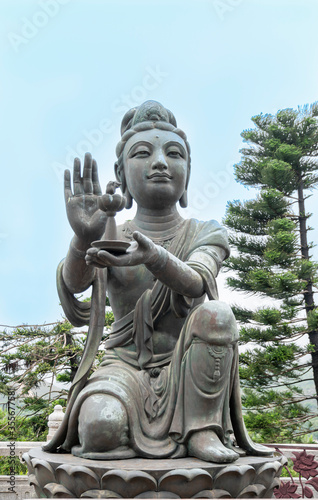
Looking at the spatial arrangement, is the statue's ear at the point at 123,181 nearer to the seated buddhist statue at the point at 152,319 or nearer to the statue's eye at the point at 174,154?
the seated buddhist statue at the point at 152,319

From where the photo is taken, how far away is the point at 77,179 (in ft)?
10.5

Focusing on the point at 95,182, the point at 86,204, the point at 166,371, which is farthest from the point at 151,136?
the point at 166,371

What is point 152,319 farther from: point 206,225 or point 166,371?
point 206,225

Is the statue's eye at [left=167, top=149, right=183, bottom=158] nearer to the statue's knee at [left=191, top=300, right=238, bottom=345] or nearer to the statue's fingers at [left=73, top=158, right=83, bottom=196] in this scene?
the statue's fingers at [left=73, top=158, right=83, bottom=196]

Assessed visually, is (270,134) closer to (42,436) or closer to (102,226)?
(42,436)

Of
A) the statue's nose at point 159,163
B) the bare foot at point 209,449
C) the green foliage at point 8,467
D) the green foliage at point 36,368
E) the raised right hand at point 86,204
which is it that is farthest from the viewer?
the green foliage at point 36,368

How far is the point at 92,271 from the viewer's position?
3.36 m

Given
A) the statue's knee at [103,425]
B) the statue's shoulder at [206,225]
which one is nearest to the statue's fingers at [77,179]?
the statue's shoulder at [206,225]

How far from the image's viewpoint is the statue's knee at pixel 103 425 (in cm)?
279

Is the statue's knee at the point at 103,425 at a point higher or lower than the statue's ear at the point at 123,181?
lower

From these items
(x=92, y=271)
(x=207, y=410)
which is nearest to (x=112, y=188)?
(x=92, y=271)

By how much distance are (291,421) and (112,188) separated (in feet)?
28.4

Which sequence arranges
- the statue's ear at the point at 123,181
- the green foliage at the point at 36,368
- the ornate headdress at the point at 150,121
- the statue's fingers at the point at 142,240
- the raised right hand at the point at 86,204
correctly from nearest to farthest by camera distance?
the statue's fingers at the point at 142,240 → the raised right hand at the point at 86,204 → the ornate headdress at the point at 150,121 → the statue's ear at the point at 123,181 → the green foliage at the point at 36,368

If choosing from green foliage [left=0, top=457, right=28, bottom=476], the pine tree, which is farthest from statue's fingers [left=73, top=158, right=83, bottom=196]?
the pine tree
